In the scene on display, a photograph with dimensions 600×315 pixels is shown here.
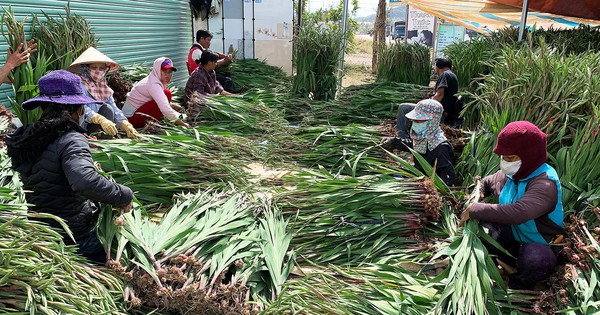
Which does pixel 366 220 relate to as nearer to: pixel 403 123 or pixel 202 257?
pixel 202 257

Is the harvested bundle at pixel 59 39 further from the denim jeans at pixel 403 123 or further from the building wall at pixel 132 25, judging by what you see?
the denim jeans at pixel 403 123

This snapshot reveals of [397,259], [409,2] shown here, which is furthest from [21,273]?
[409,2]

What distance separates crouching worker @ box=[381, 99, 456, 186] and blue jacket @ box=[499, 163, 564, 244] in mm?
871

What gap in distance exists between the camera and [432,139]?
3137 millimetres

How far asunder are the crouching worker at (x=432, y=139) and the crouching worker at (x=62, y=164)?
78.2 inches

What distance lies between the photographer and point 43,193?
195cm

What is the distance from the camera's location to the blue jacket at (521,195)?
2.04m

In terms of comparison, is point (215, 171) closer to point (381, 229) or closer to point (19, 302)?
point (381, 229)

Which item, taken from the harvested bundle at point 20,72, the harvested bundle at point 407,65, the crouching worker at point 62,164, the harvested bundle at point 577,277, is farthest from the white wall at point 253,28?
the harvested bundle at point 577,277

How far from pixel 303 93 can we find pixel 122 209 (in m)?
3.84

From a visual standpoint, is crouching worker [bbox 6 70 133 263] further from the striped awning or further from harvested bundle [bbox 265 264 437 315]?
the striped awning

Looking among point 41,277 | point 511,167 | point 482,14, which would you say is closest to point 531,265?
point 511,167

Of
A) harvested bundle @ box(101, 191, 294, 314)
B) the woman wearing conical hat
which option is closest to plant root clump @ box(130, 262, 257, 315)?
harvested bundle @ box(101, 191, 294, 314)

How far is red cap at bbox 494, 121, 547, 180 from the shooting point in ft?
6.57
